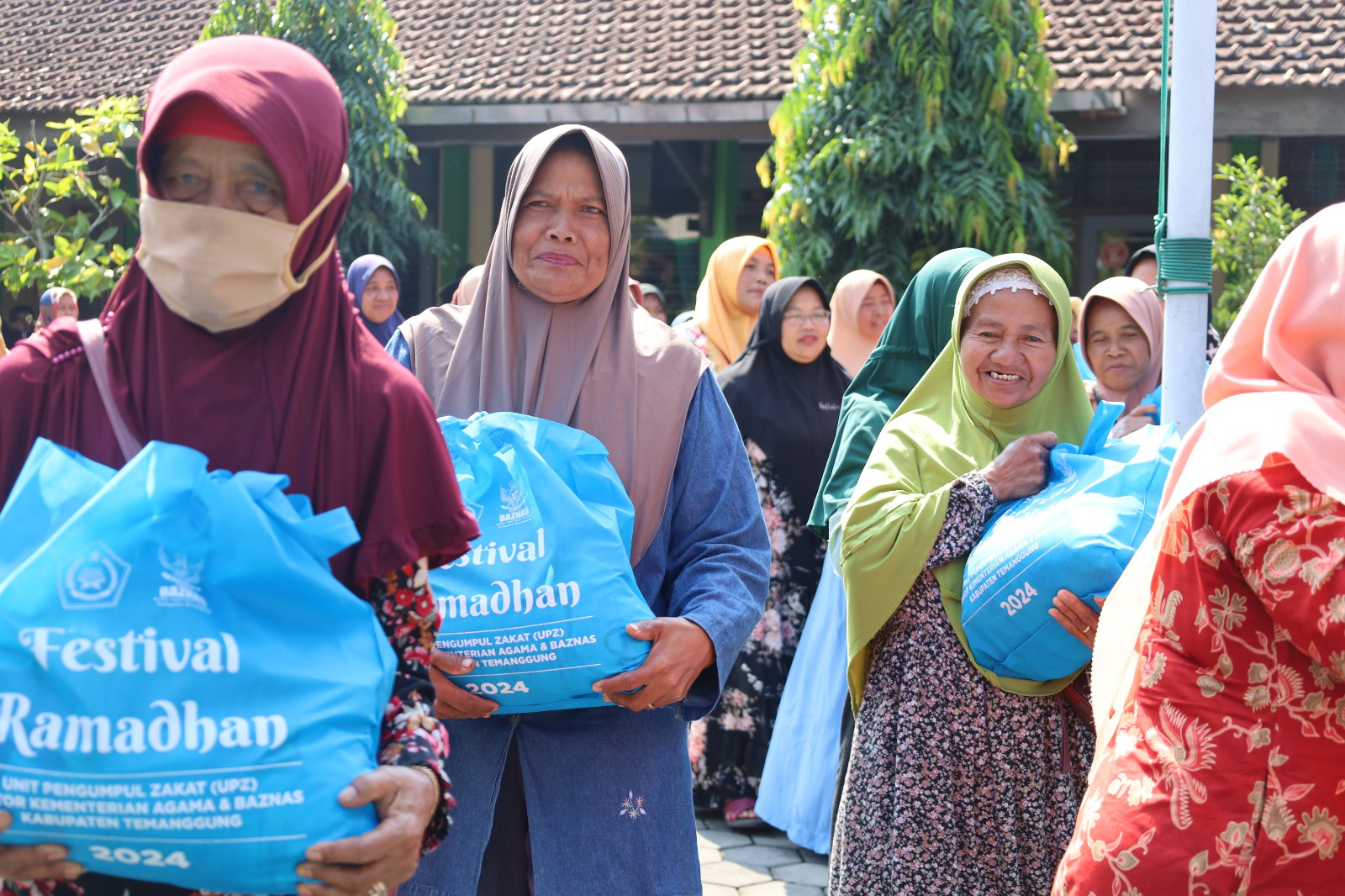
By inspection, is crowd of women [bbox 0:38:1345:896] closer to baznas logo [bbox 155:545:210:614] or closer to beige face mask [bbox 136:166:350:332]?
beige face mask [bbox 136:166:350:332]

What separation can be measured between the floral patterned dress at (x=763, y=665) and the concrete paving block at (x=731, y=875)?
0.57 m

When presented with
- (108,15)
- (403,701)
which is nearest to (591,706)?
(403,701)

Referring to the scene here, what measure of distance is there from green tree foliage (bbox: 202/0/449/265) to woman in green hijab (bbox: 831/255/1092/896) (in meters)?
9.26

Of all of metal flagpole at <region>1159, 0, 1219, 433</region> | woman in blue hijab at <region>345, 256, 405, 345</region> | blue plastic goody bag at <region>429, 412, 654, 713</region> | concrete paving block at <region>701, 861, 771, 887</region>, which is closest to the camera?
blue plastic goody bag at <region>429, 412, 654, 713</region>

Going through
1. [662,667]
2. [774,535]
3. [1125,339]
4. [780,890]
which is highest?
[1125,339]

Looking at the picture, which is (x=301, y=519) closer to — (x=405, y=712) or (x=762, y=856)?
(x=405, y=712)

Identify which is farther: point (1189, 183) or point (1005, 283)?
point (1189, 183)

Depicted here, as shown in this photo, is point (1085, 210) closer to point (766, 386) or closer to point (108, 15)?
point (766, 386)

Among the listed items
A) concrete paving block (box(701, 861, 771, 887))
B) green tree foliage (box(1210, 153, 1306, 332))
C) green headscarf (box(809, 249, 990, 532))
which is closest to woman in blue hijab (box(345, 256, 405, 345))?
concrete paving block (box(701, 861, 771, 887))

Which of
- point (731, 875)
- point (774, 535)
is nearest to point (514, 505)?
point (731, 875)

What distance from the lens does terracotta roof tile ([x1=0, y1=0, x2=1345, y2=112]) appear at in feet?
34.4

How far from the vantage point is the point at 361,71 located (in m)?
11.5

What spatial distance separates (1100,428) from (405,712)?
1830 millimetres

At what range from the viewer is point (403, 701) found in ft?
5.24
